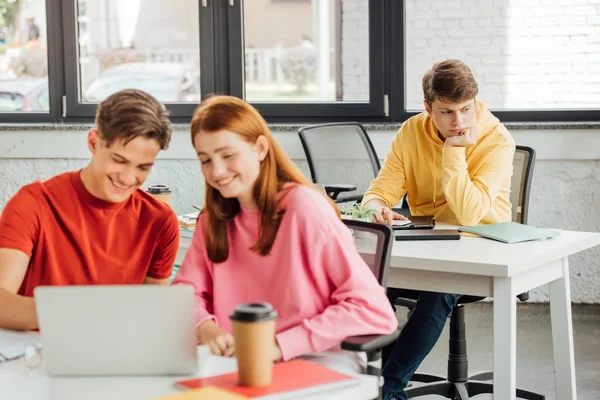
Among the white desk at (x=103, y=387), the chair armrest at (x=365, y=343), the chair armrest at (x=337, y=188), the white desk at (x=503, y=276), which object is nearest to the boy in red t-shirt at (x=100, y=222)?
the white desk at (x=103, y=387)

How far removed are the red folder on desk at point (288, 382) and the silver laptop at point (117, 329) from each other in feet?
0.17

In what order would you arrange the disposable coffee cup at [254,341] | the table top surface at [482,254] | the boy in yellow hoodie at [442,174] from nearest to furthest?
the disposable coffee cup at [254,341]
the table top surface at [482,254]
the boy in yellow hoodie at [442,174]

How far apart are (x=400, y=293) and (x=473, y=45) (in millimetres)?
2053

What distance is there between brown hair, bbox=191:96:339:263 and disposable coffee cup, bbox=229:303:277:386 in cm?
44

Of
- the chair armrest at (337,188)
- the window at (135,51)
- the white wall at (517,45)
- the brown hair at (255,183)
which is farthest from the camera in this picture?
the window at (135,51)

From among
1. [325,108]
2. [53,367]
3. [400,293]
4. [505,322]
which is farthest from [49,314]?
[325,108]

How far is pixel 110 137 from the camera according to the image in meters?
1.77

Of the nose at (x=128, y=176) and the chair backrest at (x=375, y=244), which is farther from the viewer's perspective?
the chair backrest at (x=375, y=244)

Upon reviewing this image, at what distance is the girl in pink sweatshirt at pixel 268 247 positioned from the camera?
5.44ft

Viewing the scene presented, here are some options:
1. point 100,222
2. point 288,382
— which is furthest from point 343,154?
point 288,382

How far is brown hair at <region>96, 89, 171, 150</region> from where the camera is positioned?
5.79 ft

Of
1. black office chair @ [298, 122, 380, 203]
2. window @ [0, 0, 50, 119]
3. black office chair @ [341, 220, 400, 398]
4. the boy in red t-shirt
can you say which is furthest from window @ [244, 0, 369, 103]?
the boy in red t-shirt

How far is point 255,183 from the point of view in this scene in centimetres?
177

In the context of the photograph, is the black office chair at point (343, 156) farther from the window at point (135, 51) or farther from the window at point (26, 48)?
the window at point (26, 48)
